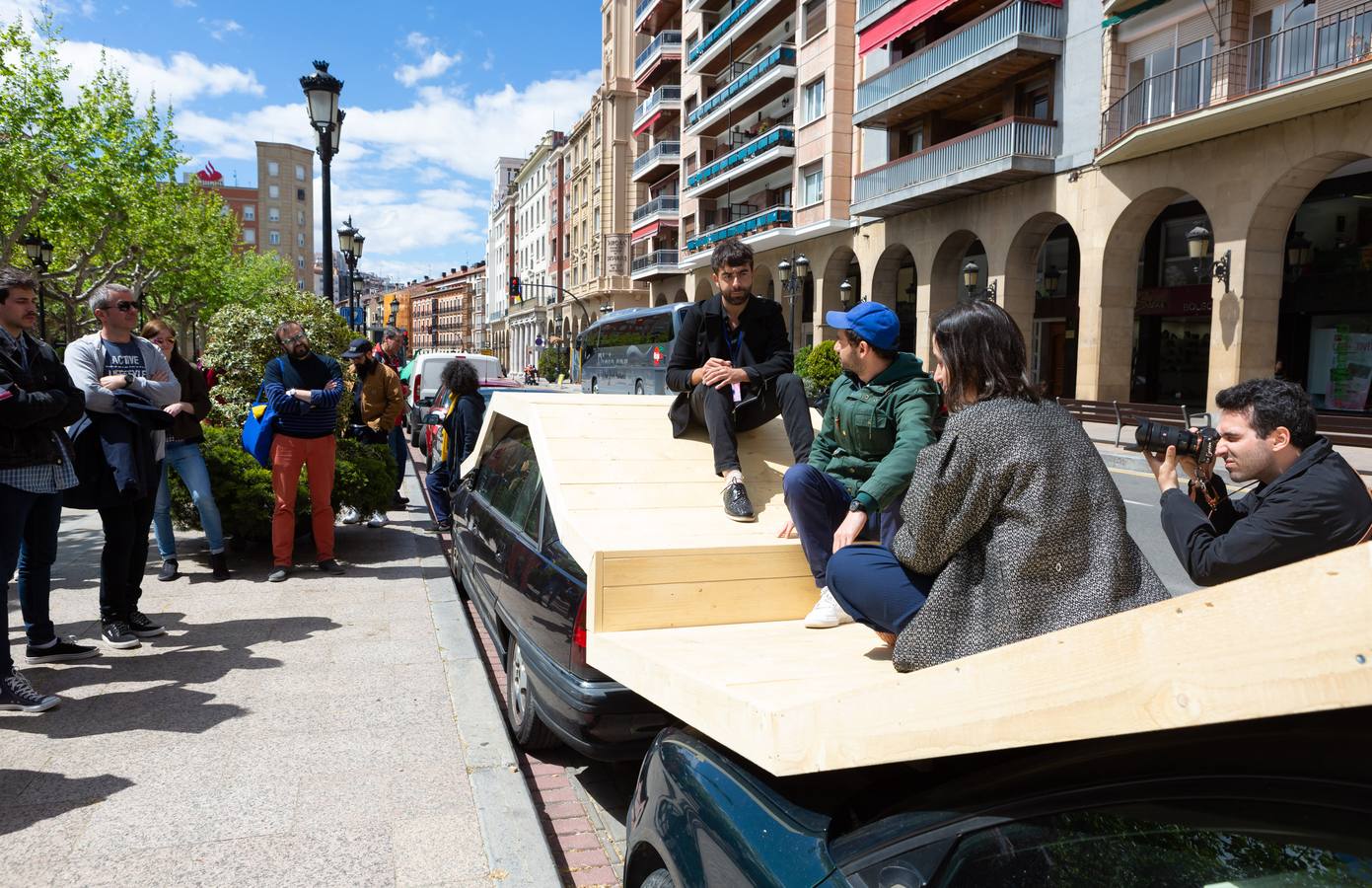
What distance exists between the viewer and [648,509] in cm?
399

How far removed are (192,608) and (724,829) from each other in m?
5.27

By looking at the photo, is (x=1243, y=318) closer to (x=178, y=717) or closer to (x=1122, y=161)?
(x=1122, y=161)

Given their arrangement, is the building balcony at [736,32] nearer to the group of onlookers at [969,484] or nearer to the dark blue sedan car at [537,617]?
the group of onlookers at [969,484]

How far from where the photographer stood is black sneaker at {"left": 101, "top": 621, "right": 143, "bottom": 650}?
16.3 feet

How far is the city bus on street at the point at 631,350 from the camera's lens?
96.4 ft

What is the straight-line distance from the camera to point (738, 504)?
403 cm

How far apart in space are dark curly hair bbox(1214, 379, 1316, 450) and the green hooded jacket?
3.26 ft

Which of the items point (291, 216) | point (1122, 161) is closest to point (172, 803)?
point (1122, 161)

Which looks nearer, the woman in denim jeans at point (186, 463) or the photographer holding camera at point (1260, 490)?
the photographer holding camera at point (1260, 490)

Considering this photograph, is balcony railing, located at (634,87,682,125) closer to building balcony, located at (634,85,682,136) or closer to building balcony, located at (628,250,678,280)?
building balcony, located at (634,85,682,136)

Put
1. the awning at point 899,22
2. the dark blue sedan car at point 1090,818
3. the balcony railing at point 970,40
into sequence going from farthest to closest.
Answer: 1. the awning at point 899,22
2. the balcony railing at point 970,40
3. the dark blue sedan car at point 1090,818

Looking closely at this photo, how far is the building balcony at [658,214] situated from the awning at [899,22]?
20638mm

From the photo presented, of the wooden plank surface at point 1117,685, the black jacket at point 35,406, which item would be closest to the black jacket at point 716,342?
the wooden plank surface at point 1117,685

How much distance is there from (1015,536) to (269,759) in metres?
3.15
